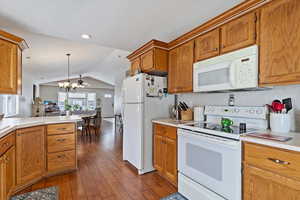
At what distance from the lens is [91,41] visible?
110 inches

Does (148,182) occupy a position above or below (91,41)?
below

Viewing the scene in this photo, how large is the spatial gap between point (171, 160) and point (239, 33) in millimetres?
1804

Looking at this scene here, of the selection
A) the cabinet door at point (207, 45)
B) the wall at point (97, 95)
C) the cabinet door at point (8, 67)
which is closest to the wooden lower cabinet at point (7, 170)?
the cabinet door at point (8, 67)

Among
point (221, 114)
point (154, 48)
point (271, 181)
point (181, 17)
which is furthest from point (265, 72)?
point (154, 48)

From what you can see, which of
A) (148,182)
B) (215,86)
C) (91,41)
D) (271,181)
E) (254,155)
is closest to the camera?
(271,181)

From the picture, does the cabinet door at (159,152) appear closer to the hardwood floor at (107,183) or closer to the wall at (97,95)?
the hardwood floor at (107,183)

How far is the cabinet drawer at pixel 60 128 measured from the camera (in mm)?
2383

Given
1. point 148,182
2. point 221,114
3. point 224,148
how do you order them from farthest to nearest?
point 148,182 < point 221,114 < point 224,148

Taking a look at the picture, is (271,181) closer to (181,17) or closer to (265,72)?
(265,72)

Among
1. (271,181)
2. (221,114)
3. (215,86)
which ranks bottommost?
(271,181)

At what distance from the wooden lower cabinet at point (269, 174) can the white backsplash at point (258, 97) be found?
0.65 metres

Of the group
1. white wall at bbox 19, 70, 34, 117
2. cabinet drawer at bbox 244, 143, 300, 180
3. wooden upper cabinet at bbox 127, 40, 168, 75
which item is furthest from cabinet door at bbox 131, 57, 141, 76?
white wall at bbox 19, 70, 34, 117

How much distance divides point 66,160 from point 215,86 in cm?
258

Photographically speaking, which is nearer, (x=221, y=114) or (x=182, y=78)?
(x=221, y=114)
